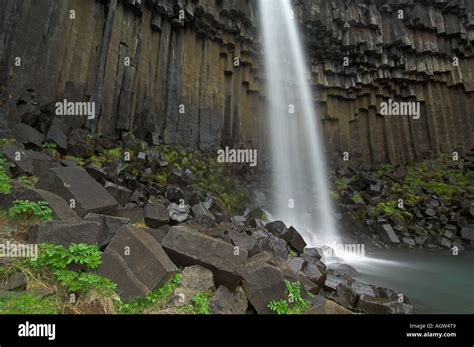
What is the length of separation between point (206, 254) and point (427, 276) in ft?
31.7

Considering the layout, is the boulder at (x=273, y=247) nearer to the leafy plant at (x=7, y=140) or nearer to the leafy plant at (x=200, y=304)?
the leafy plant at (x=200, y=304)

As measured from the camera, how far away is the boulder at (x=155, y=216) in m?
6.83

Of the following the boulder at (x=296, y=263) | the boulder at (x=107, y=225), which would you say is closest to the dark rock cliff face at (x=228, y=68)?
the boulder at (x=107, y=225)

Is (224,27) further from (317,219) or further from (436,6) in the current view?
(436,6)

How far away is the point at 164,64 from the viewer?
1647 centimetres

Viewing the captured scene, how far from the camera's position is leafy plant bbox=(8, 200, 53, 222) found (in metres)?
4.85

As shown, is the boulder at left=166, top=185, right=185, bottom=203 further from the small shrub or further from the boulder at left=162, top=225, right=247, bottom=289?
the boulder at left=162, top=225, right=247, bottom=289

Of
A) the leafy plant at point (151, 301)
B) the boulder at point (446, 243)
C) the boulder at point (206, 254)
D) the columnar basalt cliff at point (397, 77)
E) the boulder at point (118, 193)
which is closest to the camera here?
the leafy plant at point (151, 301)

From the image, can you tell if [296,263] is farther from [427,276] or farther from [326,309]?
[427,276]

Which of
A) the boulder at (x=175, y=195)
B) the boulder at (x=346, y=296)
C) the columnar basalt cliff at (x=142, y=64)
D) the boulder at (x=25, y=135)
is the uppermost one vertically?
the columnar basalt cliff at (x=142, y=64)

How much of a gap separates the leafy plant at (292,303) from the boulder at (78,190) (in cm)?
378

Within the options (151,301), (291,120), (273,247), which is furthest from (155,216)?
(291,120)

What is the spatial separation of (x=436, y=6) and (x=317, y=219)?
21.1 m
